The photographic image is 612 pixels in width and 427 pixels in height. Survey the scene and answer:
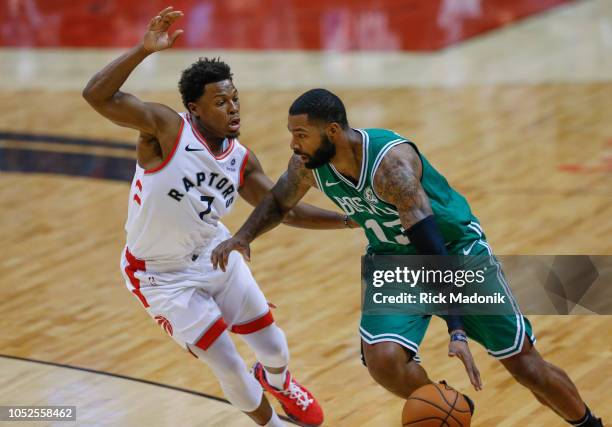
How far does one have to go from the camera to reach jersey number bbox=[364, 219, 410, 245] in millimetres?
5402

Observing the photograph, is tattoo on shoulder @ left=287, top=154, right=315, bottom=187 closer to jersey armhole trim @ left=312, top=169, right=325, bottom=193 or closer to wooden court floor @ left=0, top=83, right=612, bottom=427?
jersey armhole trim @ left=312, top=169, right=325, bottom=193

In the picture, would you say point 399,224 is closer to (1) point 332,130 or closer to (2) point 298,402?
(1) point 332,130

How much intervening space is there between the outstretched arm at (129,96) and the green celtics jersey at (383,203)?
800 mm

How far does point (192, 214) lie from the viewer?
565cm

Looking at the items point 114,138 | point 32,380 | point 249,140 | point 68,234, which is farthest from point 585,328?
point 114,138

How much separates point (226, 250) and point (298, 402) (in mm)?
1113

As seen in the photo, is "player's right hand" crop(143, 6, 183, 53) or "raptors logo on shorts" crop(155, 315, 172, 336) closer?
"player's right hand" crop(143, 6, 183, 53)

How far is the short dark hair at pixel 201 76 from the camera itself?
223 inches

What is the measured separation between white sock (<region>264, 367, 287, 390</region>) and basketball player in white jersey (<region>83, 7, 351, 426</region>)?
1.07 ft

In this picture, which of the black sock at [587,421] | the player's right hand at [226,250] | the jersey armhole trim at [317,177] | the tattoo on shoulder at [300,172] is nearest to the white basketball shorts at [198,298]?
the player's right hand at [226,250]

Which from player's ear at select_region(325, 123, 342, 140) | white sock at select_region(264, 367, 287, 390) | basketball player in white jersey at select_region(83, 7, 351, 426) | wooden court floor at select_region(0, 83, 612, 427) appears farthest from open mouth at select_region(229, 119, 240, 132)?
wooden court floor at select_region(0, 83, 612, 427)

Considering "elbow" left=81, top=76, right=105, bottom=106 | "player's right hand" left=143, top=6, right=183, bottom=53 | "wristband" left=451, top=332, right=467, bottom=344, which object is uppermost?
"player's right hand" left=143, top=6, right=183, bottom=53

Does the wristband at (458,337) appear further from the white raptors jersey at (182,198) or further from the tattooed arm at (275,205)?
the white raptors jersey at (182,198)

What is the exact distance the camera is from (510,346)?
537 cm
